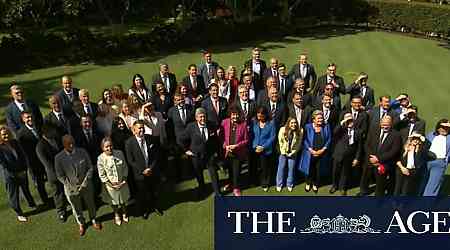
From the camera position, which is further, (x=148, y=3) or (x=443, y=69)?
(x=148, y=3)

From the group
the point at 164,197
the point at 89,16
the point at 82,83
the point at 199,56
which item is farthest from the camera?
the point at 89,16

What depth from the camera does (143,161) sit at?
688 cm

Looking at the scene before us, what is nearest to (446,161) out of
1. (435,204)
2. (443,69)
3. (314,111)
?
(435,204)

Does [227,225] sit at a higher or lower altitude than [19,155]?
lower

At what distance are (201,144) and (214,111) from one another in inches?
33.4

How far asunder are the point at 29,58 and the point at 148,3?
826 cm

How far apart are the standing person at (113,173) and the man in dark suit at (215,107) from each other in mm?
1813

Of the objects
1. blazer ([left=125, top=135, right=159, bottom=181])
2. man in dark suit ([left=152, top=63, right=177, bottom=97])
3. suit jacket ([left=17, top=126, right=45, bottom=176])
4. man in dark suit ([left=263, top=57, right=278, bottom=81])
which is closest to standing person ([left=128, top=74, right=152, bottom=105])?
man in dark suit ([left=152, top=63, right=177, bottom=97])

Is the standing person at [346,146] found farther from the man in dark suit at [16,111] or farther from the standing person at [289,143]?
the man in dark suit at [16,111]

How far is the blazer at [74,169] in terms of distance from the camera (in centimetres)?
639

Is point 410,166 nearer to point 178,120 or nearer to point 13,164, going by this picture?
point 178,120

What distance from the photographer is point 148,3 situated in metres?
22.9

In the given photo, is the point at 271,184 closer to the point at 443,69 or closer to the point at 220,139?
the point at 220,139

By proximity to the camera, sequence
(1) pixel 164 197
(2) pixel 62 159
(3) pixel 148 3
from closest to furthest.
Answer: (2) pixel 62 159
(1) pixel 164 197
(3) pixel 148 3
